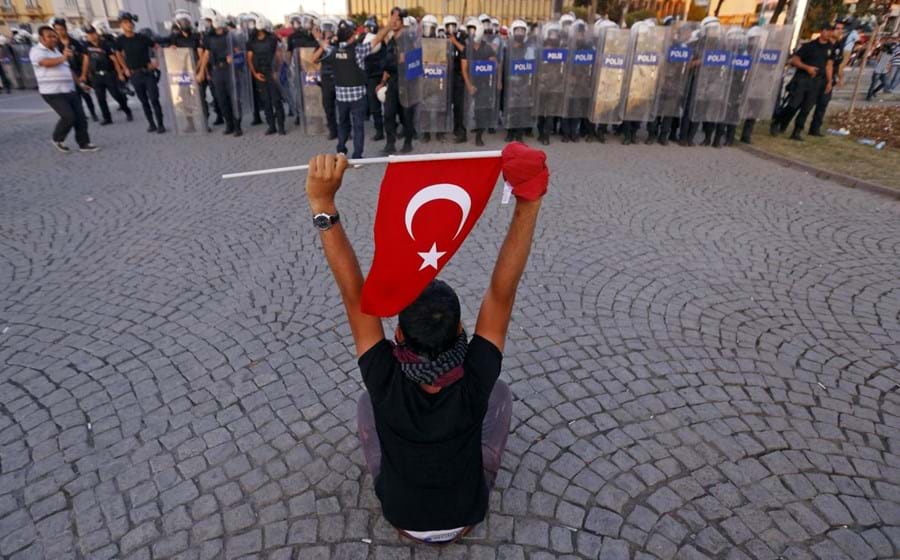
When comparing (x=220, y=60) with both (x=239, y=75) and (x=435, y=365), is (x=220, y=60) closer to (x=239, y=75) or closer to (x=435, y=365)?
(x=239, y=75)

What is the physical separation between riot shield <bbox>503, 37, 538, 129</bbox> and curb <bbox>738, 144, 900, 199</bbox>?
4.37m

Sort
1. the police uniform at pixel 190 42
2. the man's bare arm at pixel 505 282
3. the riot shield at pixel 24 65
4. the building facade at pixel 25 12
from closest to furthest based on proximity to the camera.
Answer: the man's bare arm at pixel 505 282 < the police uniform at pixel 190 42 < the riot shield at pixel 24 65 < the building facade at pixel 25 12

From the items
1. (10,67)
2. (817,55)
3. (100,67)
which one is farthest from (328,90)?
(10,67)

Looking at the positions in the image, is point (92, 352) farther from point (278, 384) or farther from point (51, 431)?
point (278, 384)

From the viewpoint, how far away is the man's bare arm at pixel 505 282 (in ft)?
6.42

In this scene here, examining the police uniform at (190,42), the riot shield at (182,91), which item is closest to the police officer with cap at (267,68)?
the police uniform at (190,42)

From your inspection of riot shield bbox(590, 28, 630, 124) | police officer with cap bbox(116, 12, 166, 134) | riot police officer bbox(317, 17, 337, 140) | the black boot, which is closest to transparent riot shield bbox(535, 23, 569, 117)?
riot shield bbox(590, 28, 630, 124)

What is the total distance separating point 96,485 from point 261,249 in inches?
124

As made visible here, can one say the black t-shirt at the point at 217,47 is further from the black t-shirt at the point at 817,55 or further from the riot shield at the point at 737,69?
the black t-shirt at the point at 817,55

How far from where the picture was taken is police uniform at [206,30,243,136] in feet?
34.3

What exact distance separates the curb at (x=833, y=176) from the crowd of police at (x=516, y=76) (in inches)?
45.2

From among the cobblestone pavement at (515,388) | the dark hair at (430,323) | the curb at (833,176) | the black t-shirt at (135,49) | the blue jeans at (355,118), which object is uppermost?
the black t-shirt at (135,49)

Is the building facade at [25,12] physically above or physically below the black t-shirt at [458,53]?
above

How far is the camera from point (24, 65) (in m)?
19.2
